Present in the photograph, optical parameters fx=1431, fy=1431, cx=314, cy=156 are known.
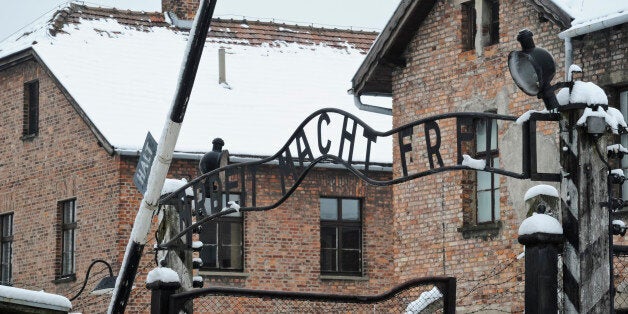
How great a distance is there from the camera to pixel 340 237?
29.5m

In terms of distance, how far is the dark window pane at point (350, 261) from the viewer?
96.5ft

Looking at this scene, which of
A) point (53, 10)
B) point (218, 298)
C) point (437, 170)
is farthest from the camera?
point (53, 10)

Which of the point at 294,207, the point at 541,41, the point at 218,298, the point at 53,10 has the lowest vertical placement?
the point at 218,298

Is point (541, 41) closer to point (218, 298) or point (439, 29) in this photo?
point (439, 29)

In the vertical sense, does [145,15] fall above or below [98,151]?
above

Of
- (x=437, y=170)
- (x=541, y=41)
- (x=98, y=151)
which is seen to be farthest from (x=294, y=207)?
(x=437, y=170)

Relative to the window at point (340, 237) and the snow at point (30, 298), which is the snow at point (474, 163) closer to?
the snow at point (30, 298)

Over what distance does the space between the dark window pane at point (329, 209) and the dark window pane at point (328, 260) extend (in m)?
0.69

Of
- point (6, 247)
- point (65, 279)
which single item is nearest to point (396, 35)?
point (65, 279)

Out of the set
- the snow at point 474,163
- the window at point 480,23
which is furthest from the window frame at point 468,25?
the snow at point 474,163

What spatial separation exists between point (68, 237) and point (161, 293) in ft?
51.6

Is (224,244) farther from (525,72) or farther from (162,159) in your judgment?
(525,72)

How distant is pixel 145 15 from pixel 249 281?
310 inches

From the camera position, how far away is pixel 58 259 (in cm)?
2866
